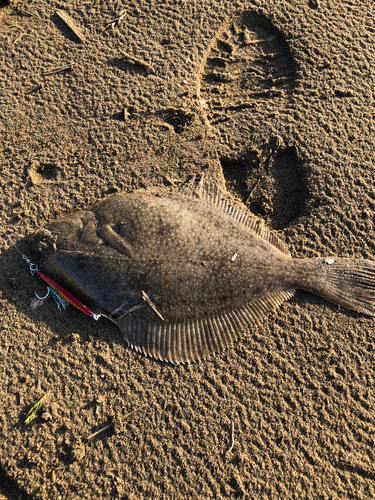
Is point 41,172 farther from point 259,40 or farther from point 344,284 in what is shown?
point 344,284

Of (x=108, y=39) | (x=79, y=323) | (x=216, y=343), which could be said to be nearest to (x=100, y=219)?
(x=79, y=323)

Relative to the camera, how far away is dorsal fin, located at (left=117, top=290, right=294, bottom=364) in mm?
2838

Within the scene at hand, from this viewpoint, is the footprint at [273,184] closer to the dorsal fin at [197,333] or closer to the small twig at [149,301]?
the dorsal fin at [197,333]

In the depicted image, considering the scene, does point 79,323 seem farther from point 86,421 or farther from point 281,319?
point 281,319

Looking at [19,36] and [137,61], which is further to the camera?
[19,36]

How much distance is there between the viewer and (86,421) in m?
2.72

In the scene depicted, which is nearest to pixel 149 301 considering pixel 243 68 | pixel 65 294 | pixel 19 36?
pixel 65 294

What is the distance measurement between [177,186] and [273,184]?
3.02ft

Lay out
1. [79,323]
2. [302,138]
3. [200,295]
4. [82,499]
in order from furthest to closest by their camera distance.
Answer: [302,138], [79,323], [200,295], [82,499]

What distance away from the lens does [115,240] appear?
9.41 ft

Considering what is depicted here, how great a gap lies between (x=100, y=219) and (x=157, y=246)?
0.60 metres

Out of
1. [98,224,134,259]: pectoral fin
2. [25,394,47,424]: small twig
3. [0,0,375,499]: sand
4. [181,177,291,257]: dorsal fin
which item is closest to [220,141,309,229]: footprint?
[0,0,375,499]: sand

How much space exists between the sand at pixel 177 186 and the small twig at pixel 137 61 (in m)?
0.01

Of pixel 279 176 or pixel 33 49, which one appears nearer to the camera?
pixel 279 176
